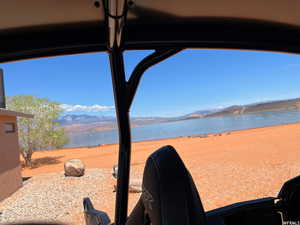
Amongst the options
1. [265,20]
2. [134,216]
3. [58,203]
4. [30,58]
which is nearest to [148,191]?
[134,216]

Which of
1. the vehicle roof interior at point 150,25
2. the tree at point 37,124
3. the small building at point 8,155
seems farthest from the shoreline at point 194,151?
the vehicle roof interior at point 150,25

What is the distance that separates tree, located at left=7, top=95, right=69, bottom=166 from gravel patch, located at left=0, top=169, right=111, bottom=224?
168 inches

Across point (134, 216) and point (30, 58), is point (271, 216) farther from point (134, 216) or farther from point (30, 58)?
point (30, 58)

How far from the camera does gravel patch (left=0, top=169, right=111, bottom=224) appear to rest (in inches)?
228

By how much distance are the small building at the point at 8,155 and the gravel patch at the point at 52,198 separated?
0.28 m

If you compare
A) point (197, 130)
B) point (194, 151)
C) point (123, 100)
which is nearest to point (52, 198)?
point (123, 100)

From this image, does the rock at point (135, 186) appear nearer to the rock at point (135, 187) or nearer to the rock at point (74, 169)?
the rock at point (135, 187)

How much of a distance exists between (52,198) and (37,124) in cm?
716

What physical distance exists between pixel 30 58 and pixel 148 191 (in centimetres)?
130

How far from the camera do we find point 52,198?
23.1 feet

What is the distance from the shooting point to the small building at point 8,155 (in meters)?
7.38

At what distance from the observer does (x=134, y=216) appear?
3.78ft

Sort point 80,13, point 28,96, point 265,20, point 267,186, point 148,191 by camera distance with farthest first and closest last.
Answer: point 28,96 → point 267,186 → point 265,20 → point 80,13 → point 148,191

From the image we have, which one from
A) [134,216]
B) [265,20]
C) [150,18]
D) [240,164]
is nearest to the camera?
[134,216]
